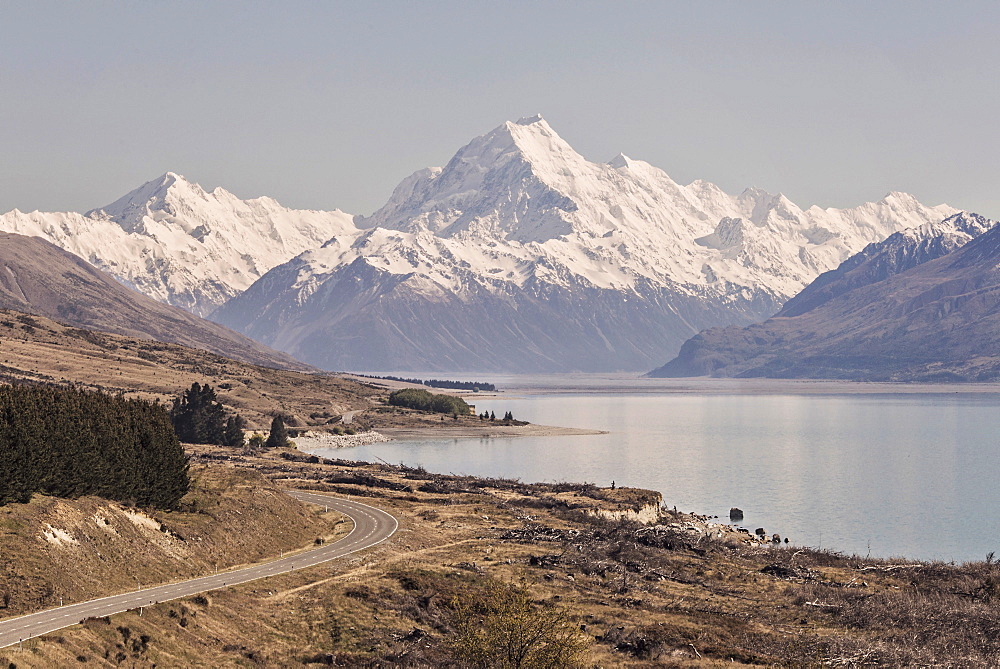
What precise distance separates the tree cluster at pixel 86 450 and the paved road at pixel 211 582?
33.7 feet

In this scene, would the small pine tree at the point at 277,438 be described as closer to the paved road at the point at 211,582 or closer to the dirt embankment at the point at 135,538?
the paved road at the point at 211,582

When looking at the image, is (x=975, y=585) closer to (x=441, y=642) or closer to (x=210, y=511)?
(x=441, y=642)

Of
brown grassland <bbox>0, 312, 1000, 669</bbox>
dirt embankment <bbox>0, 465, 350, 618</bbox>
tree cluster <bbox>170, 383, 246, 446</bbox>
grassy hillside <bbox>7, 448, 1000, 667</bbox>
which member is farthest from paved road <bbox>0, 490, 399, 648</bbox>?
tree cluster <bbox>170, 383, 246, 446</bbox>

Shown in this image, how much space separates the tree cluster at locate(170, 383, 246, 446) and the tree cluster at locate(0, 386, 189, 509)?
9376 centimetres

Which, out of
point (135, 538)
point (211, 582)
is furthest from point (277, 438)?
point (211, 582)

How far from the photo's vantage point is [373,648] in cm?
5450

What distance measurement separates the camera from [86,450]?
67500 mm

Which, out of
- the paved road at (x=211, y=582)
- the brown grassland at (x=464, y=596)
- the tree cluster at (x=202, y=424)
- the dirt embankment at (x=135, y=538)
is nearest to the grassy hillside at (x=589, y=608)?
the brown grassland at (x=464, y=596)

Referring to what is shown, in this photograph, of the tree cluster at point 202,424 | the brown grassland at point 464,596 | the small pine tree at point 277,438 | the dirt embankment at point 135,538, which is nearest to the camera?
the brown grassland at point 464,596

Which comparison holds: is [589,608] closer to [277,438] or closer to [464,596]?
[464,596]

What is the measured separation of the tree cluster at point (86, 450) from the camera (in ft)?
203

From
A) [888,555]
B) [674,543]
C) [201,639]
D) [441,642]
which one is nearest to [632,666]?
[441,642]

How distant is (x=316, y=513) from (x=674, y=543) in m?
30.6

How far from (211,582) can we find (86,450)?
13023mm
